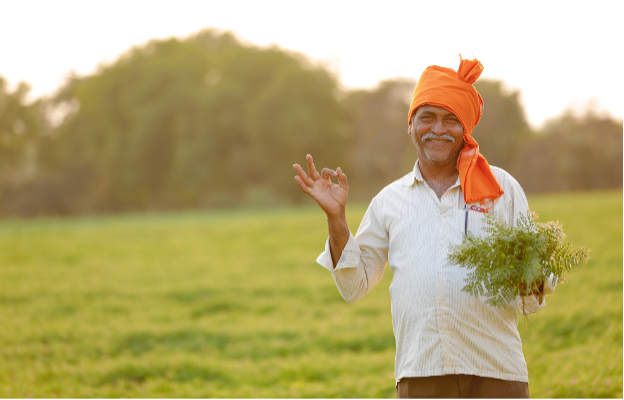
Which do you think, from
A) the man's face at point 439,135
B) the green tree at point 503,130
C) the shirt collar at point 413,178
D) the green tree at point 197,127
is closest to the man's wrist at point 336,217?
the shirt collar at point 413,178

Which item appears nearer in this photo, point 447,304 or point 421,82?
point 447,304

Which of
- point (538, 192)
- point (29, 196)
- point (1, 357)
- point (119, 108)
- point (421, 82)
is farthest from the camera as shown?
point (119, 108)

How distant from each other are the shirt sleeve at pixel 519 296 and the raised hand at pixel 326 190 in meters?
0.83

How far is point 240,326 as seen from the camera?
9.32m

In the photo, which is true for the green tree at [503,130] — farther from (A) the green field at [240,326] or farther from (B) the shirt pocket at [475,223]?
(B) the shirt pocket at [475,223]

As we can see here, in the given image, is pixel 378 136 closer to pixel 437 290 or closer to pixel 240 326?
pixel 240 326

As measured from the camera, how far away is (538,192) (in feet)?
46.5

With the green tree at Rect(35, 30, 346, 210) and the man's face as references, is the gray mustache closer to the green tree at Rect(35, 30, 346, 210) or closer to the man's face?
the man's face

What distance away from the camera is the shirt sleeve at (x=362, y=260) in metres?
3.12

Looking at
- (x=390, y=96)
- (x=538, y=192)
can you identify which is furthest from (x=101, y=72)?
(x=538, y=192)

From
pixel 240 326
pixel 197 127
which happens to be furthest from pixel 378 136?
pixel 240 326

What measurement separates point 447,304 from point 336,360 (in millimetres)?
4671

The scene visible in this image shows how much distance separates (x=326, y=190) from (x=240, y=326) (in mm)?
6576

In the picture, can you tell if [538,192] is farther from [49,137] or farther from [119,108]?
[49,137]
